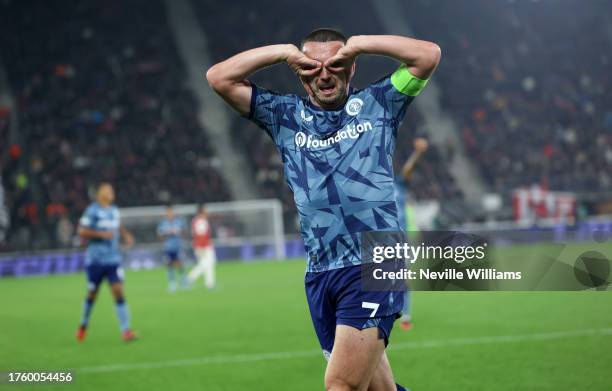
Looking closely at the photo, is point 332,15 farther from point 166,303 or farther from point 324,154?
point 324,154

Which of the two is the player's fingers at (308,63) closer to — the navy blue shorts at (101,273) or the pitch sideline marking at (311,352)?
the pitch sideline marking at (311,352)

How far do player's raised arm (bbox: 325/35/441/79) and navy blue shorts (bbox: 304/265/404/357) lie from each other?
1.12m

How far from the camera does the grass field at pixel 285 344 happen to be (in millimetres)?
8164

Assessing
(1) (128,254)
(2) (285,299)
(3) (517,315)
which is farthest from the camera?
(1) (128,254)

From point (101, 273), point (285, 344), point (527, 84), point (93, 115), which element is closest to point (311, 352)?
point (285, 344)

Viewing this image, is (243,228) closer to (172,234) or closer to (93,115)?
(172,234)

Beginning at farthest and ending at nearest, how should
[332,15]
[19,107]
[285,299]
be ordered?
1. [332,15]
2. [19,107]
3. [285,299]

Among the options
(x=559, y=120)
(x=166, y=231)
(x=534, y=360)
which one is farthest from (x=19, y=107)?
(x=534, y=360)

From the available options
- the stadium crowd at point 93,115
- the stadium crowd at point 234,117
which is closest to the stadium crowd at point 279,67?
the stadium crowd at point 234,117

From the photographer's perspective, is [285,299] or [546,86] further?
[546,86]

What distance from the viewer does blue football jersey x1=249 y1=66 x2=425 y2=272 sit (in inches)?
176

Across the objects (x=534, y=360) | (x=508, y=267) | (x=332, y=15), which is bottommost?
(x=534, y=360)

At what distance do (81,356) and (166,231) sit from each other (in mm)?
11212

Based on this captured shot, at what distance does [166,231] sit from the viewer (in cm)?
2166
